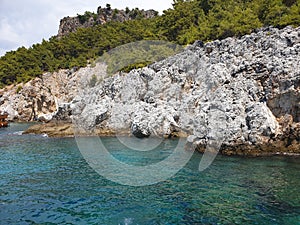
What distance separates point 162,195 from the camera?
1422 cm

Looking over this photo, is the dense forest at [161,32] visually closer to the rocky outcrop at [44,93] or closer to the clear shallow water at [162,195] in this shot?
the rocky outcrop at [44,93]

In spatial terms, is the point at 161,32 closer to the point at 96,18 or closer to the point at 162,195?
the point at 162,195

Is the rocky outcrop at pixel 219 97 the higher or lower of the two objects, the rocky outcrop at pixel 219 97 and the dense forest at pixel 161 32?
the lower

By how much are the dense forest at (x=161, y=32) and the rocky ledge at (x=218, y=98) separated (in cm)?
872

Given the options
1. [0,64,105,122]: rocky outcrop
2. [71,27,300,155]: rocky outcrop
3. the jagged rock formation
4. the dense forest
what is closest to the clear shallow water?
[71,27,300,155]: rocky outcrop

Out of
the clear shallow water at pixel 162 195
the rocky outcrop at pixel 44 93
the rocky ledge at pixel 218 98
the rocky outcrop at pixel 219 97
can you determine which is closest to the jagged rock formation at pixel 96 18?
the rocky outcrop at pixel 44 93

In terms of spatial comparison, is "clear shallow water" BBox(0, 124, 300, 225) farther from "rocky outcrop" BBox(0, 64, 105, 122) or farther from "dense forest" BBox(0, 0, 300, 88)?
"rocky outcrop" BBox(0, 64, 105, 122)

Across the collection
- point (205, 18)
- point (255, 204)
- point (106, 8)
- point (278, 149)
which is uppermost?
point (106, 8)

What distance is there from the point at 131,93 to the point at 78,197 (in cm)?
2764

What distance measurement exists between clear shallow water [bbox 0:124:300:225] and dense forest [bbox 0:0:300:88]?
2480cm

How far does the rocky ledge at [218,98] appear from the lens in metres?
22.0

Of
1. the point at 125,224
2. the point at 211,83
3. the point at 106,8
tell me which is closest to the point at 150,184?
the point at 125,224

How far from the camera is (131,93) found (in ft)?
134

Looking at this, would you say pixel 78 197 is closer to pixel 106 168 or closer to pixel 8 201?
pixel 8 201
